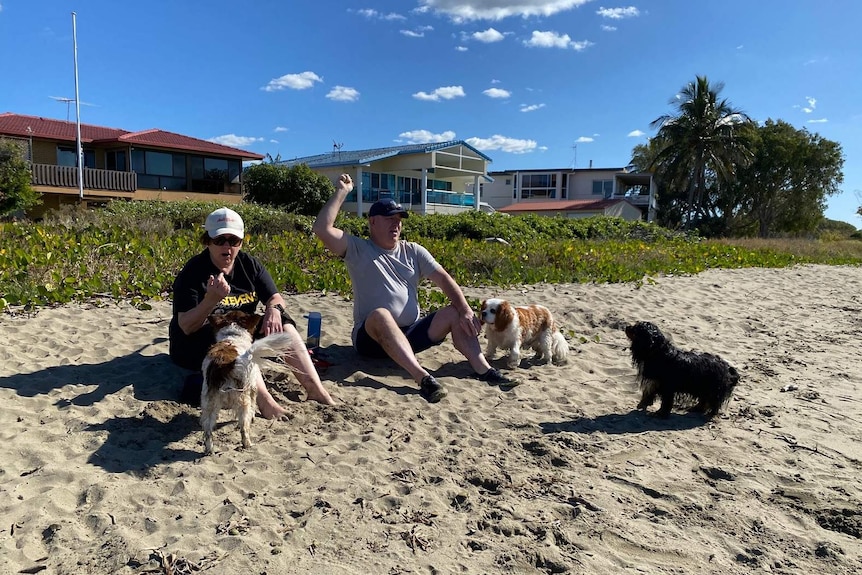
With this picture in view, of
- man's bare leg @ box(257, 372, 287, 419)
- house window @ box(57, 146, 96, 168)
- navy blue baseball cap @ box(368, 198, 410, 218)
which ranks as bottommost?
man's bare leg @ box(257, 372, 287, 419)

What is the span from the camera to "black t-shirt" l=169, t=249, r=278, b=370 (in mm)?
3744

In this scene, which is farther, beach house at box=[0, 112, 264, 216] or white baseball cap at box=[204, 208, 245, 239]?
beach house at box=[0, 112, 264, 216]

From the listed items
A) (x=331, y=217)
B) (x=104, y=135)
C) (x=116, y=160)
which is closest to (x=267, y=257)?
(x=331, y=217)

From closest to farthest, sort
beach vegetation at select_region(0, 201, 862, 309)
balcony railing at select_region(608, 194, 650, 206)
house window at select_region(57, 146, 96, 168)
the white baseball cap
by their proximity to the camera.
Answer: the white baseball cap < beach vegetation at select_region(0, 201, 862, 309) < house window at select_region(57, 146, 96, 168) < balcony railing at select_region(608, 194, 650, 206)

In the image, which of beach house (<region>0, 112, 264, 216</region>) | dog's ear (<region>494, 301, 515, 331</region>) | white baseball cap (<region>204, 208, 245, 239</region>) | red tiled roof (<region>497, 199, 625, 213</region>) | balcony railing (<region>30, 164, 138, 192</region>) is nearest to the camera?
white baseball cap (<region>204, 208, 245, 239</region>)

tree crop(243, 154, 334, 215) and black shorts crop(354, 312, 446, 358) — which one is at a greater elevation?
tree crop(243, 154, 334, 215)

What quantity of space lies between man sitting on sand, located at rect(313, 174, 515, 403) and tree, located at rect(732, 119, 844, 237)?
39906 mm

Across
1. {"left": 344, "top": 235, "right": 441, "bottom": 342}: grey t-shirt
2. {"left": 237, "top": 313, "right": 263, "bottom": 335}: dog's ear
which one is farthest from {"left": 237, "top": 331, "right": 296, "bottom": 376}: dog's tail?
{"left": 344, "top": 235, "right": 441, "bottom": 342}: grey t-shirt

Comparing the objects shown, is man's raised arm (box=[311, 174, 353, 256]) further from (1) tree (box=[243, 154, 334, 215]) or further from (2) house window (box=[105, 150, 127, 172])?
(2) house window (box=[105, 150, 127, 172])

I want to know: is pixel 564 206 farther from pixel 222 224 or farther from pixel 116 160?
pixel 222 224

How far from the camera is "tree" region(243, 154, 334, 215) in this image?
92.4 feet

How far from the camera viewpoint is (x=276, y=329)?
379 centimetres

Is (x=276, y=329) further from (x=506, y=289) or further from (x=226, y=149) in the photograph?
(x=226, y=149)

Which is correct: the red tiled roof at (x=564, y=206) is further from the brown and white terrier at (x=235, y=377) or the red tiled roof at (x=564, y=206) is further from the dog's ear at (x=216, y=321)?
the brown and white terrier at (x=235, y=377)
